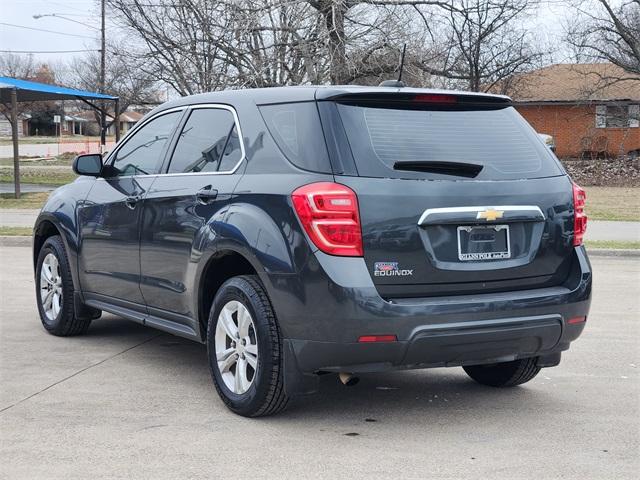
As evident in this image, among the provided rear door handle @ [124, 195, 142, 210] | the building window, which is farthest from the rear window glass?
the building window

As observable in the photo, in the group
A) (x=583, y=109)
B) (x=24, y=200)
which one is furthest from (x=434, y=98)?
(x=583, y=109)

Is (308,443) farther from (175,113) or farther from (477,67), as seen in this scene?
(477,67)

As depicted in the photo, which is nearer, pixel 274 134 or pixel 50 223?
pixel 274 134

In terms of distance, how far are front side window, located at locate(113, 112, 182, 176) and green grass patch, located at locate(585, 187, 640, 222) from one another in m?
13.9

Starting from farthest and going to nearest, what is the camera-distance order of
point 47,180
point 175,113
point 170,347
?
point 47,180
point 170,347
point 175,113

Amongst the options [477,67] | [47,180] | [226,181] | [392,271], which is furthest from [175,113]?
[477,67]

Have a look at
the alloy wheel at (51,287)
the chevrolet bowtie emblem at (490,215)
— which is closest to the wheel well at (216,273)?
the chevrolet bowtie emblem at (490,215)

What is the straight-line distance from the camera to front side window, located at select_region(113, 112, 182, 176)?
20.4ft

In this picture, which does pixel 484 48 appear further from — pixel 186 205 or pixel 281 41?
pixel 186 205

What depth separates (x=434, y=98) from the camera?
Result: 509 cm

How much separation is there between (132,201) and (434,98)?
7.43 feet

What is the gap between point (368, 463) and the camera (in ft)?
14.4

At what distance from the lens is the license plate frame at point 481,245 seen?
477cm

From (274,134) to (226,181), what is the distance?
0.42m
